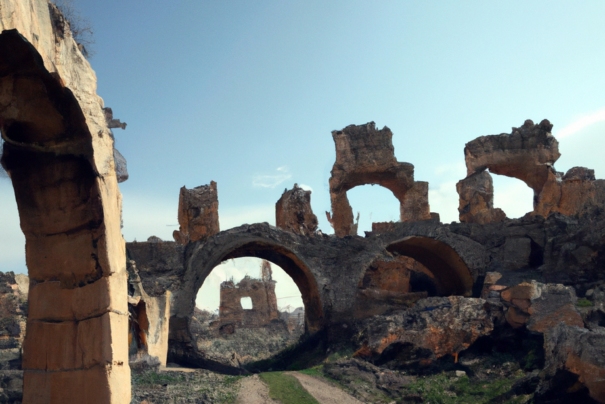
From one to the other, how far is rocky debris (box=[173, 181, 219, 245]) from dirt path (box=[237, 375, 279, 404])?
21.4 ft

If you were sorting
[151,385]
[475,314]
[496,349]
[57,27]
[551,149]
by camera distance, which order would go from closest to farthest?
[57,27] < [151,385] < [496,349] < [475,314] < [551,149]

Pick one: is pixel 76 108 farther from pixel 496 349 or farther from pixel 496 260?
pixel 496 260

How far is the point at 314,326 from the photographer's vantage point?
14680 millimetres

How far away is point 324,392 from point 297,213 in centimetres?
732

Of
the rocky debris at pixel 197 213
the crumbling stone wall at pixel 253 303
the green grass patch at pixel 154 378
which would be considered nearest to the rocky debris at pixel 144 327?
the green grass patch at pixel 154 378

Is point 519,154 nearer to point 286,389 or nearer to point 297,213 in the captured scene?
point 297,213

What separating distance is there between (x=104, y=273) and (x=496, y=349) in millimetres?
8501

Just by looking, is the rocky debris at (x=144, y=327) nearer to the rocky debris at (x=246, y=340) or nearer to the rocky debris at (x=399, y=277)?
the rocky debris at (x=246, y=340)

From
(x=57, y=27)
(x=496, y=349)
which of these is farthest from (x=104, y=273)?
(x=496, y=349)

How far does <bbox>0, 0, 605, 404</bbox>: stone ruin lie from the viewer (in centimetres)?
414

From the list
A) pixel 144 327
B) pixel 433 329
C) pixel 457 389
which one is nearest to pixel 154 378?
pixel 144 327

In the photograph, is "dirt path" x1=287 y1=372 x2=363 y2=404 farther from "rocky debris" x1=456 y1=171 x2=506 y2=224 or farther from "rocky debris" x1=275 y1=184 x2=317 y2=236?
"rocky debris" x1=456 y1=171 x2=506 y2=224

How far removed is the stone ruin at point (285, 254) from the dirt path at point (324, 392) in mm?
1721

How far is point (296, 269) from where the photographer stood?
14836 mm
